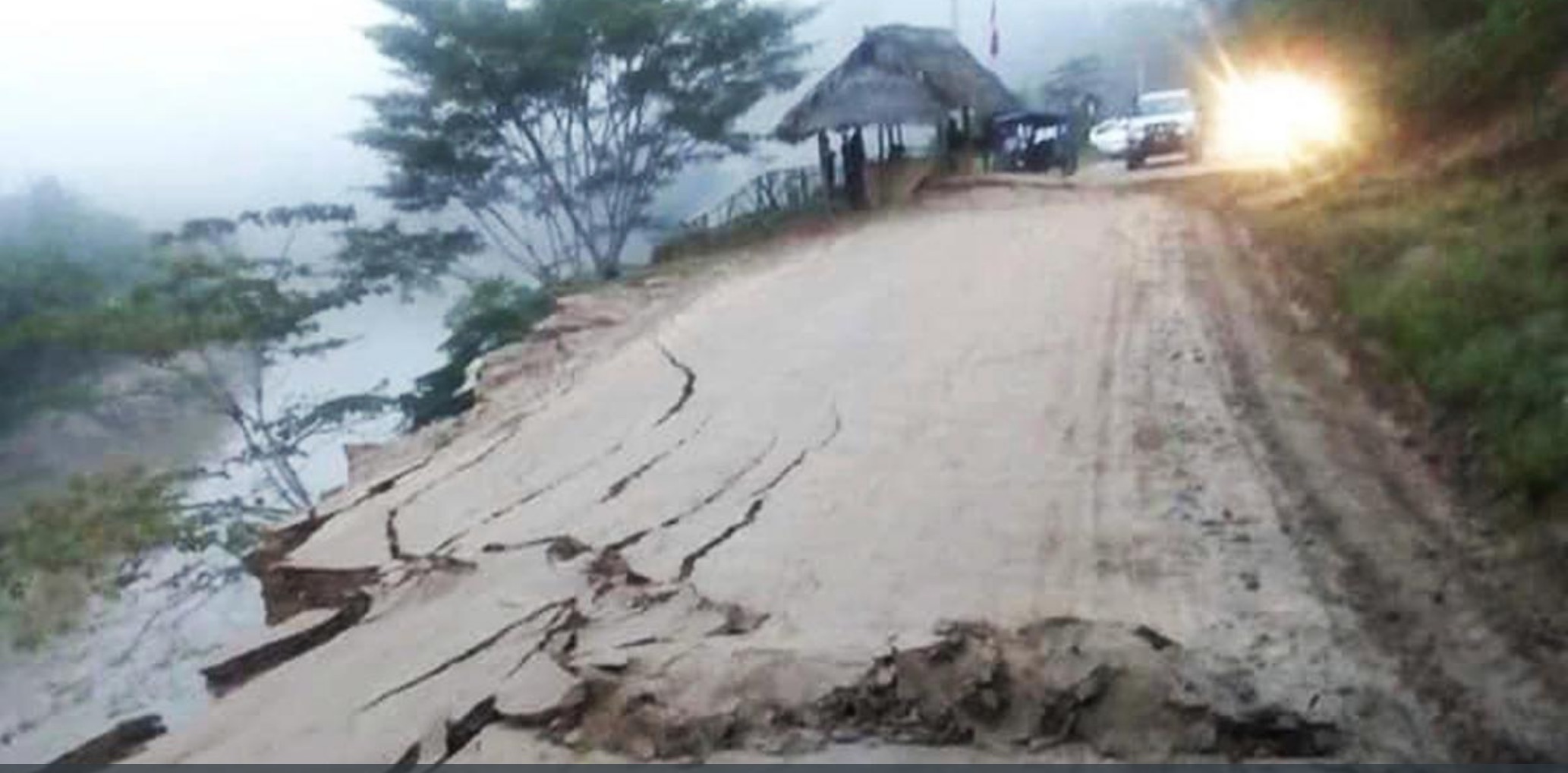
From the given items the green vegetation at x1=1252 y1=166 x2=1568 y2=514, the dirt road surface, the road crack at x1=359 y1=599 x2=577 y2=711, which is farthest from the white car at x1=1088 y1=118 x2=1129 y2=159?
the road crack at x1=359 y1=599 x2=577 y2=711

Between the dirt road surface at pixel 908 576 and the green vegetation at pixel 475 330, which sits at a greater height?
the dirt road surface at pixel 908 576

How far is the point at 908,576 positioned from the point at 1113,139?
72.2ft

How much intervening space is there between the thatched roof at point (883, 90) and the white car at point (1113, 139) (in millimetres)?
3661

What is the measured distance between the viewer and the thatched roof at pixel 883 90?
19375 millimetres

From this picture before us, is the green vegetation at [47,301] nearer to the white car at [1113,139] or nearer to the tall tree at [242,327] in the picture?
the tall tree at [242,327]

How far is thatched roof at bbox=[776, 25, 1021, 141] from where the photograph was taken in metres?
19.4

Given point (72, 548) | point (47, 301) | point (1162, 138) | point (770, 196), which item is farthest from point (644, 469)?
point (1162, 138)

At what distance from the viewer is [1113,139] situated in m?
24.8

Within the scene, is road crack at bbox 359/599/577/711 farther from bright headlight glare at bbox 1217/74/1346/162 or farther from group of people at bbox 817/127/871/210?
group of people at bbox 817/127/871/210

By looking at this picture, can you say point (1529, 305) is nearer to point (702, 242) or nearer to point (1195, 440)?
point (1195, 440)

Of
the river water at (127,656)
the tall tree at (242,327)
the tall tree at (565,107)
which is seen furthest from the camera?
the tall tree at (565,107)

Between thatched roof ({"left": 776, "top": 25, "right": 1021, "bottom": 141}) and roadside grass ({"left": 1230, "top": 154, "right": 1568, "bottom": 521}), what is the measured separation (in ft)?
34.8

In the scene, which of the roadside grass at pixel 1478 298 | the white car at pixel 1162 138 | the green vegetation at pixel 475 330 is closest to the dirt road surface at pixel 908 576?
the roadside grass at pixel 1478 298

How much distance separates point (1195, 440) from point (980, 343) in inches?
93.4
